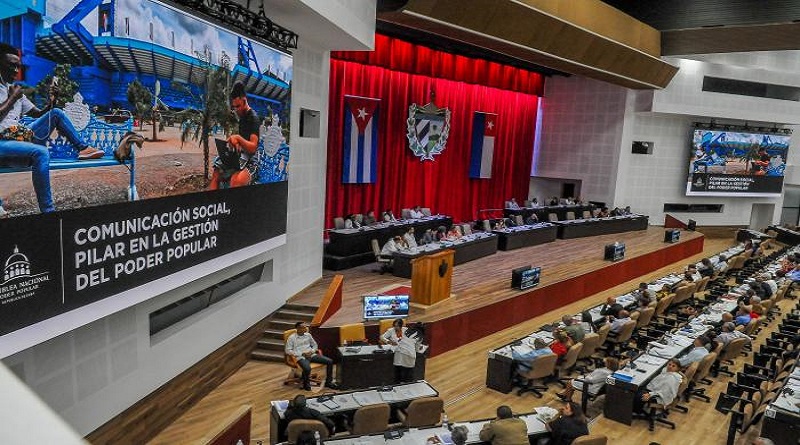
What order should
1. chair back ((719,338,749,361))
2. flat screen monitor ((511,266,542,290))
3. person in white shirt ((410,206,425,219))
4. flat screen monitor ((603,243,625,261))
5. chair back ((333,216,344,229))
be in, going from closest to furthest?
chair back ((719,338,749,361))
flat screen monitor ((511,266,542,290))
chair back ((333,216,344,229))
flat screen monitor ((603,243,625,261))
person in white shirt ((410,206,425,219))

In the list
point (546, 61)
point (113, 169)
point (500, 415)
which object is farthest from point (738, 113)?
point (113, 169)

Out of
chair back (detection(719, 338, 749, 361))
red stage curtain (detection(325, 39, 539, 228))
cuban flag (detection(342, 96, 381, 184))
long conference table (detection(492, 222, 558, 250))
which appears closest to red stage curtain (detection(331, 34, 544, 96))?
red stage curtain (detection(325, 39, 539, 228))

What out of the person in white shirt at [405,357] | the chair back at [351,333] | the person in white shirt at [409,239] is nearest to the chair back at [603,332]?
the person in white shirt at [405,357]

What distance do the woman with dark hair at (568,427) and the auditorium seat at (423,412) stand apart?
1.23 m

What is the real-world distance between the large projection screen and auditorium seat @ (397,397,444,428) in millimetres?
2677

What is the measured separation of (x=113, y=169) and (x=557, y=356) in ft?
20.4

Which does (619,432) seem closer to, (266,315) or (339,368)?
(339,368)

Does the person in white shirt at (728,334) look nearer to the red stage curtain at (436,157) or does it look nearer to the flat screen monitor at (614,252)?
the flat screen monitor at (614,252)

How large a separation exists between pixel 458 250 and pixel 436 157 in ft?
17.4

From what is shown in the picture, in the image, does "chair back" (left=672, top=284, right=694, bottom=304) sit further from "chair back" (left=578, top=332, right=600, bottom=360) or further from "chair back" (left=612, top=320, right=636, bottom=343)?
"chair back" (left=578, top=332, right=600, bottom=360)

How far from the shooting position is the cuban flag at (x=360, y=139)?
15.1m

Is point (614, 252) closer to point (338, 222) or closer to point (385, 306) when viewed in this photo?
point (338, 222)

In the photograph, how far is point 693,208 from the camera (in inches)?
899

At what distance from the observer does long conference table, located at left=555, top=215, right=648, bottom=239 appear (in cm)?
1796
